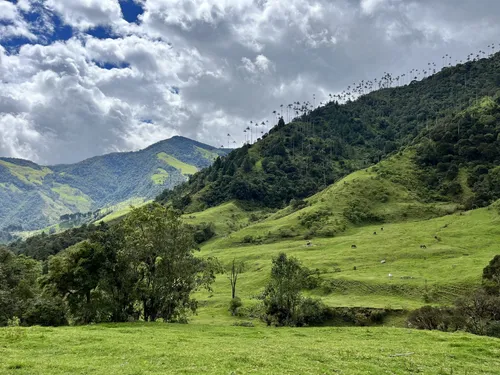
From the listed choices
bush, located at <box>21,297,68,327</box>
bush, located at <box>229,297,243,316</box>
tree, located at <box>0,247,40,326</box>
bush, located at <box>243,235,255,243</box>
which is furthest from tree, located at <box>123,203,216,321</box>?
bush, located at <box>243,235,255,243</box>

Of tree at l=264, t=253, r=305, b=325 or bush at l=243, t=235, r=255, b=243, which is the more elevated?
bush at l=243, t=235, r=255, b=243

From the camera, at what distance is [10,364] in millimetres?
25828

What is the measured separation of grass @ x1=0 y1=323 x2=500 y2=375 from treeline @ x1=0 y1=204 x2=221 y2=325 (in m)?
13.8

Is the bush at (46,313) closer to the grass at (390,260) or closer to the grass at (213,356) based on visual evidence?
the grass at (213,356)

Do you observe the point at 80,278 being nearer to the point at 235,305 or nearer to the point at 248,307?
the point at 235,305

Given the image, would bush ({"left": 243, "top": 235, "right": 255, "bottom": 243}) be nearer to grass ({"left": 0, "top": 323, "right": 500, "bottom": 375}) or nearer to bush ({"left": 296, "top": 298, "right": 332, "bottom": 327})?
bush ({"left": 296, "top": 298, "right": 332, "bottom": 327})

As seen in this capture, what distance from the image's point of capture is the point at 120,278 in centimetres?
5784

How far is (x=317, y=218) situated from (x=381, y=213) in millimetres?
32722

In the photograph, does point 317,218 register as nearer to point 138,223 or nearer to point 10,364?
point 138,223

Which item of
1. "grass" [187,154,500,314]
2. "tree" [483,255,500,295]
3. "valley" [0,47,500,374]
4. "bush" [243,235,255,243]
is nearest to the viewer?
"valley" [0,47,500,374]

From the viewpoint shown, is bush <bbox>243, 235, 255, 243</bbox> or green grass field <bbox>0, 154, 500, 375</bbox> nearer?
green grass field <bbox>0, 154, 500, 375</bbox>

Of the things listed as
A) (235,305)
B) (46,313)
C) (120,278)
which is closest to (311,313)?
(235,305)

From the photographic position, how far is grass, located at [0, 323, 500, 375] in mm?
26312

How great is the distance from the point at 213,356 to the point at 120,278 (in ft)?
107
